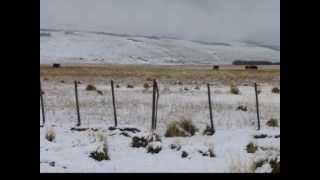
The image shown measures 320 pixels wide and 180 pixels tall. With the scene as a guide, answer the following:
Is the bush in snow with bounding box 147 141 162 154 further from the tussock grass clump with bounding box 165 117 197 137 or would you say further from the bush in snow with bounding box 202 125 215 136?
the bush in snow with bounding box 202 125 215 136

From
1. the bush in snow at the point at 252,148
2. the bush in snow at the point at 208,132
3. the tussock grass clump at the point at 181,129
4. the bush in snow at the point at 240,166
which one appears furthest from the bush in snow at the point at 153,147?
the bush in snow at the point at 208,132

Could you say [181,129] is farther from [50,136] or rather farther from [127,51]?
[127,51]

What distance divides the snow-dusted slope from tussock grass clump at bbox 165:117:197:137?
81.6 metres

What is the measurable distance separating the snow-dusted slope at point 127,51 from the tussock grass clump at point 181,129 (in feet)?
268

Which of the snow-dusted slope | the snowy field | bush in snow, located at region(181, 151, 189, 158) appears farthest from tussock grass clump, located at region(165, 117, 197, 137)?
the snow-dusted slope

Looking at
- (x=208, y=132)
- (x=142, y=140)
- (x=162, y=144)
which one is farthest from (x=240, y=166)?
(x=208, y=132)

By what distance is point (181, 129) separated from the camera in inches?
484

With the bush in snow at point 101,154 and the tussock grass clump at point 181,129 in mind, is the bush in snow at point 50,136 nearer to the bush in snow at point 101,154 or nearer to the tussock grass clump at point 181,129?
the bush in snow at point 101,154

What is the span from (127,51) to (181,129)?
8661 centimetres

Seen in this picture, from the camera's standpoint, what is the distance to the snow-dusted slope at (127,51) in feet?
320

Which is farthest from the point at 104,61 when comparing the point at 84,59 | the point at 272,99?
the point at 272,99

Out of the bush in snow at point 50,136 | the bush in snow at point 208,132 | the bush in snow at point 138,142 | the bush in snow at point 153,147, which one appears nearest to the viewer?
the bush in snow at point 153,147
